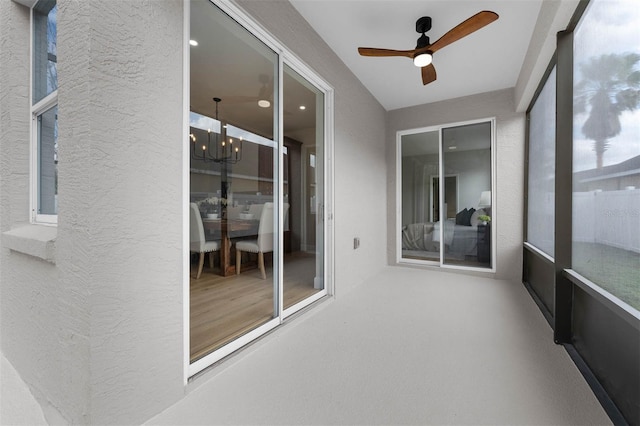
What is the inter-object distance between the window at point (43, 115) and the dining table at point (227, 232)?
3.57ft

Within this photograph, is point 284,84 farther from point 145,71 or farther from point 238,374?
point 238,374

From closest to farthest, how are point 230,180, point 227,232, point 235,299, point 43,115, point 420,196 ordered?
1. point 43,115
2. point 235,299
3. point 230,180
4. point 227,232
5. point 420,196

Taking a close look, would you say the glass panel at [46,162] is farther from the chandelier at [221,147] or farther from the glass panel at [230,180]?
the chandelier at [221,147]

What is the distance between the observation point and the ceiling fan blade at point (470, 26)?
1.86 meters

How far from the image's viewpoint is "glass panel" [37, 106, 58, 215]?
1.63 meters

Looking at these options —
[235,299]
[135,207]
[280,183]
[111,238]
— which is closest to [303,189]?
[280,183]

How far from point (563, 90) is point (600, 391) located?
2.00 metres

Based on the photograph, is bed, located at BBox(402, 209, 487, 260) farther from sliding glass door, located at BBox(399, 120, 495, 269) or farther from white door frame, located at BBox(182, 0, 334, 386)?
white door frame, located at BBox(182, 0, 334, 386)

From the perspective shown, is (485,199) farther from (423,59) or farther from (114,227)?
(114,227)

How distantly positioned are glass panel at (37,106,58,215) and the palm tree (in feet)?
10.2

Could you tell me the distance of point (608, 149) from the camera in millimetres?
1472

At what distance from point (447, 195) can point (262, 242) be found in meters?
3.05

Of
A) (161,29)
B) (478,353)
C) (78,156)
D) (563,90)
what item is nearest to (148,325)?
(78,156)

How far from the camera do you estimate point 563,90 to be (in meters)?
2.02
